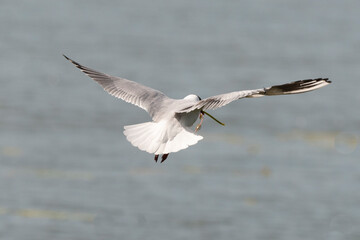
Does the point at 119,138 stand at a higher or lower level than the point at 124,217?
higher

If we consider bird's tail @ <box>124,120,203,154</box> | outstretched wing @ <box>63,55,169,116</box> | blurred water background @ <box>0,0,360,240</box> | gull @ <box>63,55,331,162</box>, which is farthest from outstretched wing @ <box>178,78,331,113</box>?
blurred water background @ <box>0,0,360,240</box>

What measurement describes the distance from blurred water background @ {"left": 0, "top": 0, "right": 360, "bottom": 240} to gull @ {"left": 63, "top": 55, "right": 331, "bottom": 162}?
532cm

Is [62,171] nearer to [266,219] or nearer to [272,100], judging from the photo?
[266,219]

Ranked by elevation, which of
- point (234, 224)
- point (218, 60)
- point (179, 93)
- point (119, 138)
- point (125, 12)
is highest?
point (125, 12)

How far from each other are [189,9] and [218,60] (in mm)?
8429

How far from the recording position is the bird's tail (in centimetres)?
651

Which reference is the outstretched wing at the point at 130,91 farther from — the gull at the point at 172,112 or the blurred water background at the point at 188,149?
the blurred water background at the point at 188,149

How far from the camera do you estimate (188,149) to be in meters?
16.7

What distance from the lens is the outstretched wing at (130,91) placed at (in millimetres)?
7483

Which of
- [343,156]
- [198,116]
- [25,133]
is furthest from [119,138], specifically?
[198,116]

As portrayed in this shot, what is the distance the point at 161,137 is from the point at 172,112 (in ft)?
1.04

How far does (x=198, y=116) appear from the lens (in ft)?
22.9

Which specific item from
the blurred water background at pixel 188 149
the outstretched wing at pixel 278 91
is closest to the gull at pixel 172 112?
the outstretched wing at pixel 278 91

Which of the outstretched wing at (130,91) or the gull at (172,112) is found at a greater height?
the outstretched wing at (130,91)
